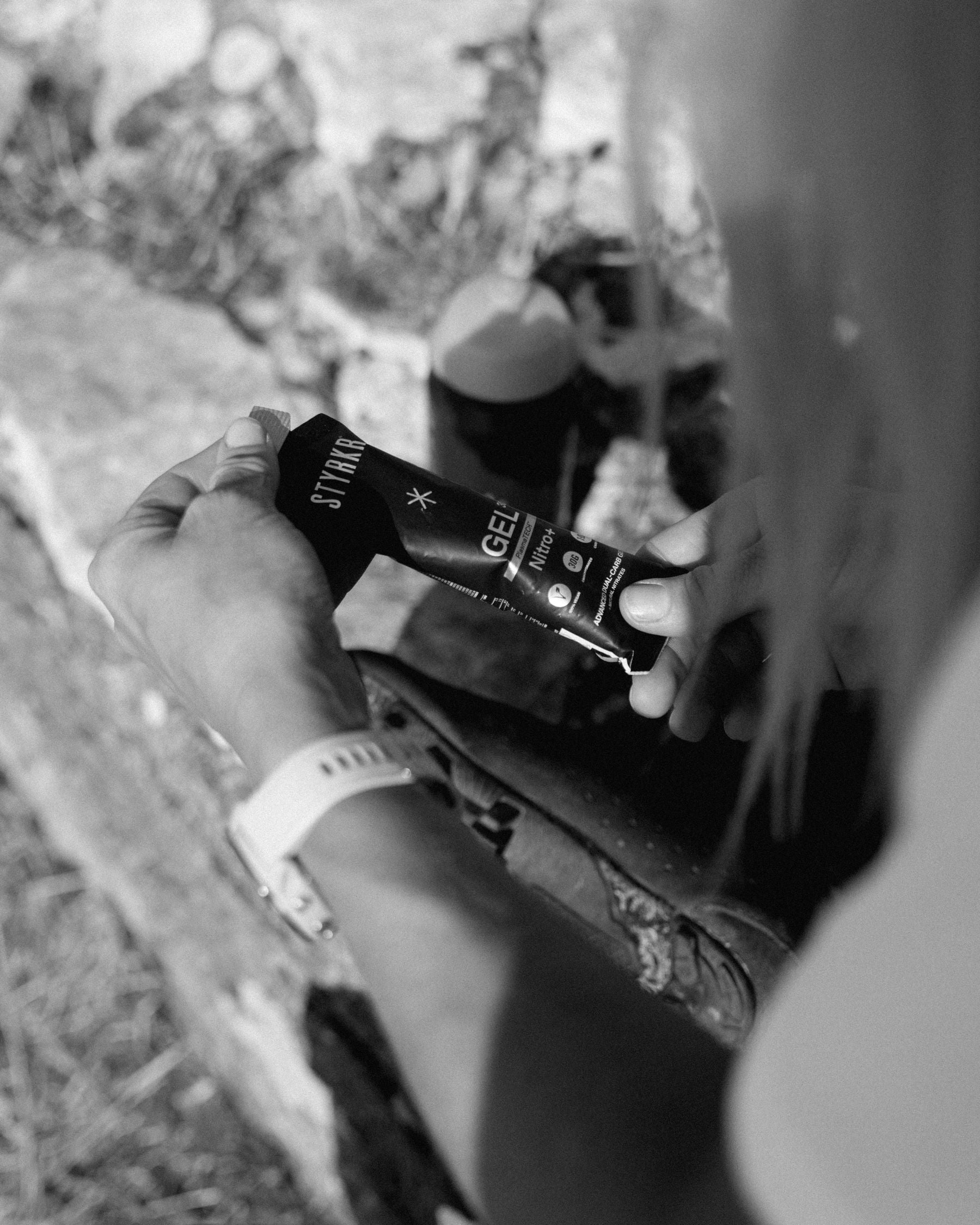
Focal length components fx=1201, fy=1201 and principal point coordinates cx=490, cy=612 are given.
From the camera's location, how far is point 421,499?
88 centimetres

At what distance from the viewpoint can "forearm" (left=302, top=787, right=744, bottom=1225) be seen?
0.57m

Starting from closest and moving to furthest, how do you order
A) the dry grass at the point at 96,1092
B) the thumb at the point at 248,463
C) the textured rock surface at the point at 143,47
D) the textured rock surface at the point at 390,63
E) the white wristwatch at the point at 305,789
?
1. the white wristwatch at the point at 305,789
2. the thumb at the point at 248,463
3. the dry grass at the point at 96,1092
4. the textured rock surface at the point at 390,63
5. the textured rock surface at the point at 143,47

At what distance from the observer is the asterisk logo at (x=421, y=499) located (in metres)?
0.88

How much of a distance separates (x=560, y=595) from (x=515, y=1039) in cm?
37

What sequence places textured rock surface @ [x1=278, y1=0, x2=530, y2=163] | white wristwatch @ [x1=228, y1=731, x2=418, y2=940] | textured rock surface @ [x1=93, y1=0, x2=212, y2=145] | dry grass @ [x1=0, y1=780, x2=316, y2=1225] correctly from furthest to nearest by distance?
textured rock surface @ [x1=93, y1=0, x2=212, y2=145], textured rock surface @ [x1=278, y1=0, x2=530, y2=163], dry grass @ [x1=0, y1=780, x2=316, y2=1225], white wristwatch @ [x1=228, y1=731, x2=418, y2=940]

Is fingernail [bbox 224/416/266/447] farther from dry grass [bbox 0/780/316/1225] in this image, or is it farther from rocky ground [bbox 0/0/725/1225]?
dry grass [bbox 0/780/316/1225]

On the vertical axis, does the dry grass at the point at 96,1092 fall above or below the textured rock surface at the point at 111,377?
below

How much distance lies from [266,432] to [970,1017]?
2.01 feet

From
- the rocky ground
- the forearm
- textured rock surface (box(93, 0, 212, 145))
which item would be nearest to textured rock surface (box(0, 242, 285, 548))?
the rocky ground

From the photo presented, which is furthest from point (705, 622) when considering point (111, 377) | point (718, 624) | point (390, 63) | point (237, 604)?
point (390, 63)

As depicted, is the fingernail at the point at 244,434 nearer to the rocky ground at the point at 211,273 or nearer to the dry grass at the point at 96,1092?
the rocky ground at the point at 211,273

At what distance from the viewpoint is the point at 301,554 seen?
0.79 meters

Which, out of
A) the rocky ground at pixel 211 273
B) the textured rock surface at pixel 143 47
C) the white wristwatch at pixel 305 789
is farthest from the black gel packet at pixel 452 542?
the textured rock surface at pixel 143 47

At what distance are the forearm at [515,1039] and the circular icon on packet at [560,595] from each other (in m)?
0.24
